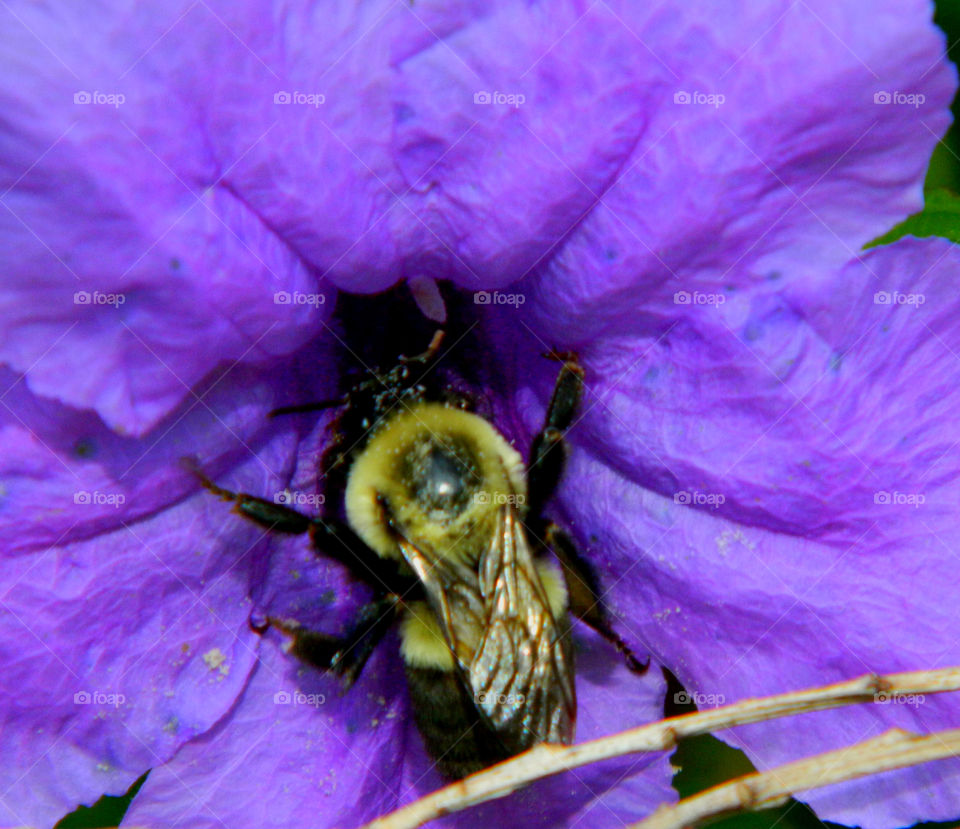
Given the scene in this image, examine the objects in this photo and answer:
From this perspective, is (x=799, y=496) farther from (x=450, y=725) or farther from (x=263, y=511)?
(x=263, y=511)

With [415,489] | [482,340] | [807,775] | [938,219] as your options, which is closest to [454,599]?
[415,489]

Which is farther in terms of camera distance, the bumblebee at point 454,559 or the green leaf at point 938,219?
the green leaf at point 938,219

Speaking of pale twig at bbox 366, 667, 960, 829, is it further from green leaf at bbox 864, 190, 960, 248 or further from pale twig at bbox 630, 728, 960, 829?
green leaf at bbox 864, 190, 960, 248

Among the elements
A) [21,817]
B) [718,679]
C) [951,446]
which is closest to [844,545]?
[951,446]

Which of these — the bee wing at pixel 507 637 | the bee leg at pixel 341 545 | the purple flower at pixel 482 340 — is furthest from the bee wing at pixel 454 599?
the purple flower at pixel 482 340

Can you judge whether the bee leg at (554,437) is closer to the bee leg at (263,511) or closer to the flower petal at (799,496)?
the flower petal at (799,496)

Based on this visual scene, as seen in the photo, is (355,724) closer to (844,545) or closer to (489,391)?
(489,391)
